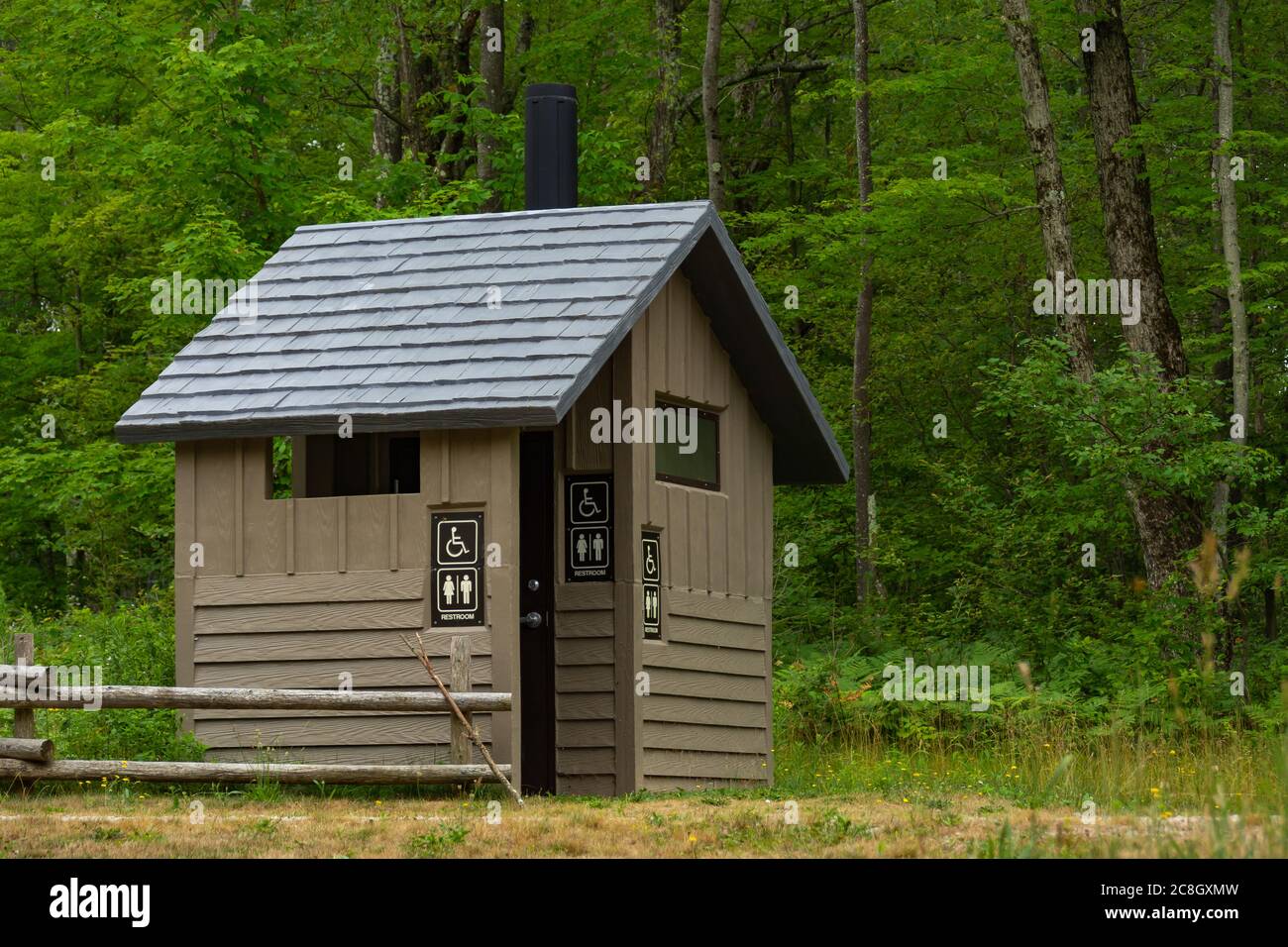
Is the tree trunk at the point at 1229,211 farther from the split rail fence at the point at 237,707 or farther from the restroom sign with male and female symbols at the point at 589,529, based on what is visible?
the split rail fence at the point at 237,707

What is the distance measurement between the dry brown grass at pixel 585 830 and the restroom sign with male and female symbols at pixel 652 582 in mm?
1937

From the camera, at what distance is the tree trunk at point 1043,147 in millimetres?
21344

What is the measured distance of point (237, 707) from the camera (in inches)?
469

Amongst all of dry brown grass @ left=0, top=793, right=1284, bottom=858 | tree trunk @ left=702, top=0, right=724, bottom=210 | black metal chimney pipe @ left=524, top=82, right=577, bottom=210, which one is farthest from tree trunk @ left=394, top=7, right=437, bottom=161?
dry brown grass @ left=0, top=793, right=1284, bottom=858

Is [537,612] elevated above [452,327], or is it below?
below

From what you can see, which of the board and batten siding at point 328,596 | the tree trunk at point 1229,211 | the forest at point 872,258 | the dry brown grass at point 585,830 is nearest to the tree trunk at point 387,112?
the forest at point 872,258

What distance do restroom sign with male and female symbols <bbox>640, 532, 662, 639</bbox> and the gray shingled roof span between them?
165 centimetres

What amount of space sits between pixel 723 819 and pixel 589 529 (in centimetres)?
353

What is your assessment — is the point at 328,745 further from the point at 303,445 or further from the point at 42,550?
the point at 42,550

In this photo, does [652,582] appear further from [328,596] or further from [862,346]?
[862,346]

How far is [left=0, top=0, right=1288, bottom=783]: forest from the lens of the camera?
62.0ft

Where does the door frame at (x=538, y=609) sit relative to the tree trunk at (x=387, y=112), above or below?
below

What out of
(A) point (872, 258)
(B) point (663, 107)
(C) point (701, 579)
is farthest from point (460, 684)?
(B) point (663, 107)
